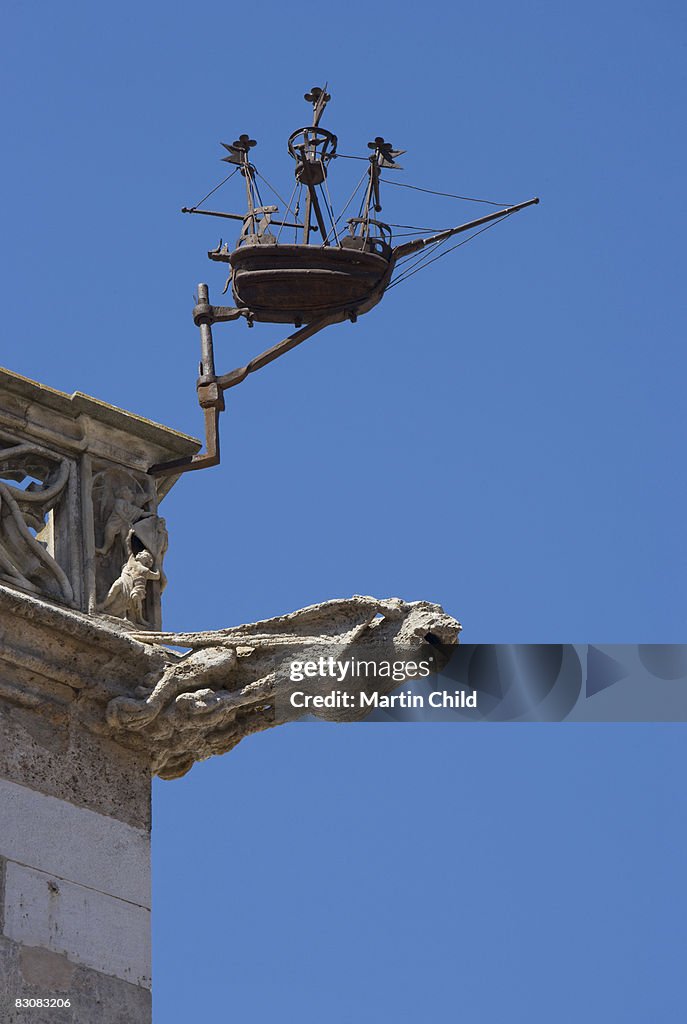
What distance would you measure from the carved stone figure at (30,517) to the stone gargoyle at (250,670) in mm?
451

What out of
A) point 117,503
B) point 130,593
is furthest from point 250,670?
point 117,503

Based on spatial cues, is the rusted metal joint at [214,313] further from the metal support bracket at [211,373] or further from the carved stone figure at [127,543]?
the carved stone figure at [127,543]

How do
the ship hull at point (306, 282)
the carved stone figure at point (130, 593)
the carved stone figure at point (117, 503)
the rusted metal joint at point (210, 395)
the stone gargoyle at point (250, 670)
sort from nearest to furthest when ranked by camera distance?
the stone gargoyle at point (250, 670), the carved stone figure at point (130, 593), the carved stone figure at point (117, 503), the rusted metal joint at point (210, 395), the ship hull at point (306, 282)

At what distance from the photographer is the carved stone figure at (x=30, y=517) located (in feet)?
33.4

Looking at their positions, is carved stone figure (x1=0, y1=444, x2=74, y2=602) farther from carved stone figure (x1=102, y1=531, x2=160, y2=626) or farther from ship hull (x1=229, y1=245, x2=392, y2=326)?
ship hull (x1=229, y1=245, x2=392, y2=326)

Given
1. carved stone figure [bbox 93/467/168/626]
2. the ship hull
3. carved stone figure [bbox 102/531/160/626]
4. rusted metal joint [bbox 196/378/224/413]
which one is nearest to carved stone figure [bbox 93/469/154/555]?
carved stone figure [bbox 93/467/168/626]

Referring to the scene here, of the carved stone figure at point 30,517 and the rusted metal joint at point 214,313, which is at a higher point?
the rusted metal joint at point 214,313

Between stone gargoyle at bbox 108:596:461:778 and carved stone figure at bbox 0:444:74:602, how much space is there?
45cm

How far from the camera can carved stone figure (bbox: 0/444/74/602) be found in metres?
10.2

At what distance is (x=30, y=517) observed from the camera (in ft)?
34.3

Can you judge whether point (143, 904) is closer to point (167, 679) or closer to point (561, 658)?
point (167, 679)

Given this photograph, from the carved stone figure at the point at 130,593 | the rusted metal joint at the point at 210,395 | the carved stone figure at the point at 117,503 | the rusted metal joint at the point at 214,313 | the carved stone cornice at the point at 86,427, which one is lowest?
the carved stone figure at the point at 130,593

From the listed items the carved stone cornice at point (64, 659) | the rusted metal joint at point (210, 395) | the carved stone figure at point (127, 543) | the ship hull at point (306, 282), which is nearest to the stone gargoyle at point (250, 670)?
the carved stone cornice at point (64, 659)

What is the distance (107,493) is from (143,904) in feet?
6.23
